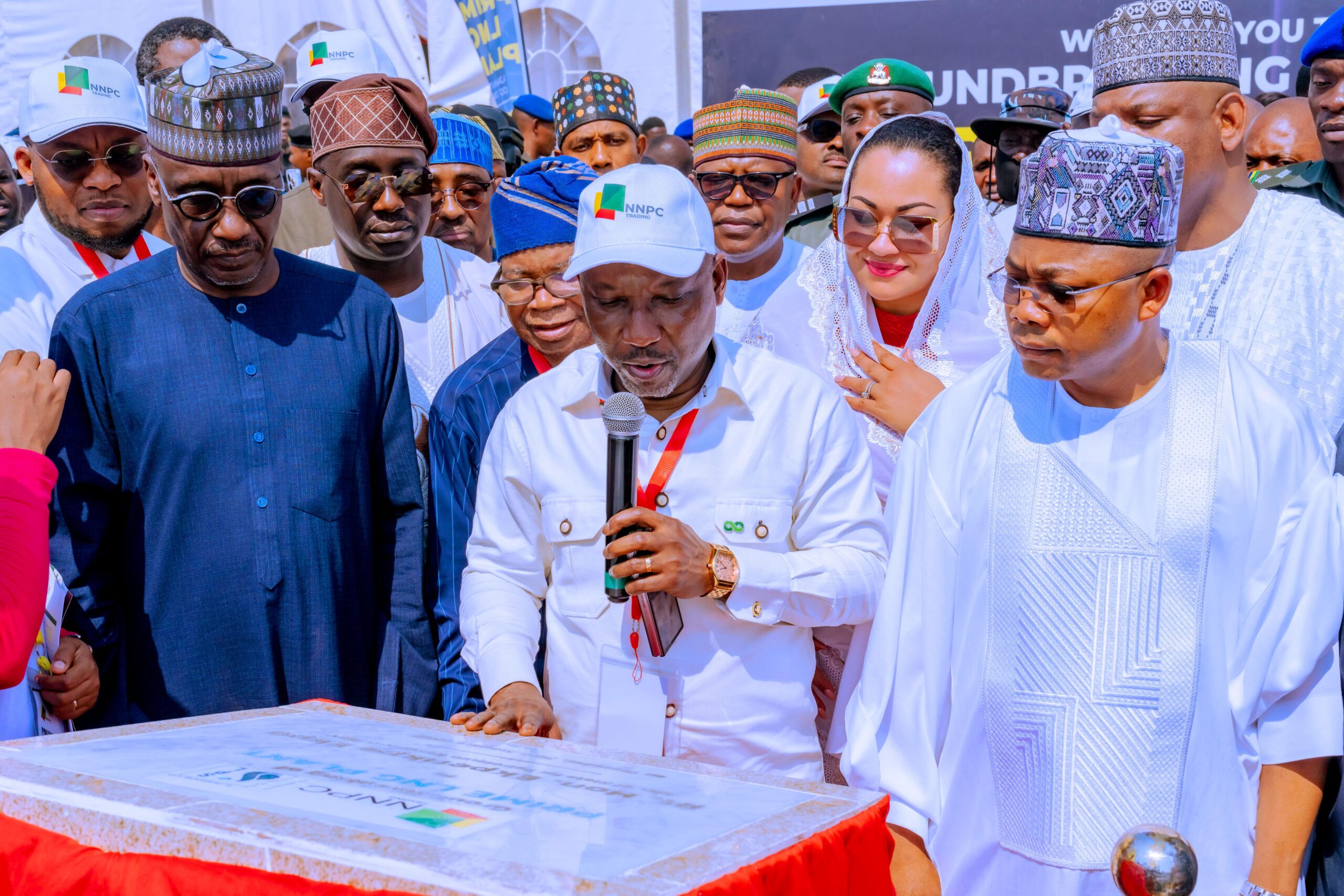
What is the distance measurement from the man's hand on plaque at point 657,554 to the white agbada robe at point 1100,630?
0.42 m

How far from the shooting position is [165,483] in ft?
9.68

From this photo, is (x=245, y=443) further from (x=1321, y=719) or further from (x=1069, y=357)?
(x=1321, y=719)

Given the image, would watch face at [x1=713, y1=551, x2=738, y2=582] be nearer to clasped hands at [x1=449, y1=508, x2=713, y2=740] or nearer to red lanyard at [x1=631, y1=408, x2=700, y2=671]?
clasped hands at [x1=449, y1=508, x2=713, y2=740]

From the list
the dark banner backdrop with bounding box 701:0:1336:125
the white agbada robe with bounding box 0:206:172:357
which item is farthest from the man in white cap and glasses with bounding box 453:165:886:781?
the dark banner backdrop with bounding box 701:0:1336:125

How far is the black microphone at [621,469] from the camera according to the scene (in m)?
2.22

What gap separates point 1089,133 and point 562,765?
4.95 feet

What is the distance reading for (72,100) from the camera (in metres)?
3.50

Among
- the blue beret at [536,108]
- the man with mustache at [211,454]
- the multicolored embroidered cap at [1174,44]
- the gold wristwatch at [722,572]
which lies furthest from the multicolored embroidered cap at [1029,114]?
the gold wristwatch at [722,572]

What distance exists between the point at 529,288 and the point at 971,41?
6.04 meters

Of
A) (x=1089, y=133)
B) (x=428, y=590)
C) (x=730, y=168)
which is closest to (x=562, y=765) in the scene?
(x=428, y=590)

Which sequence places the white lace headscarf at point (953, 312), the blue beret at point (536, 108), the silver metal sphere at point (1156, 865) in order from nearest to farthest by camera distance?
the silver metal sphere at point (1156, 865) → the white lace headscarf at point (953, 312) → the blue beret at point (536, 108)

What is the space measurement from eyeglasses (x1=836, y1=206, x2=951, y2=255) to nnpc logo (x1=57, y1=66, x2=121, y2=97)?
2.15m

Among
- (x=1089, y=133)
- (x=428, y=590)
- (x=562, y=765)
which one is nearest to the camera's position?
(x=562, y=765)

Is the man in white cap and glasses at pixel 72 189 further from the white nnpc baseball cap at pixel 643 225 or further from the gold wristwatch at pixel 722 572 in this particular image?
the gold wristwatch at pixel 722 572
